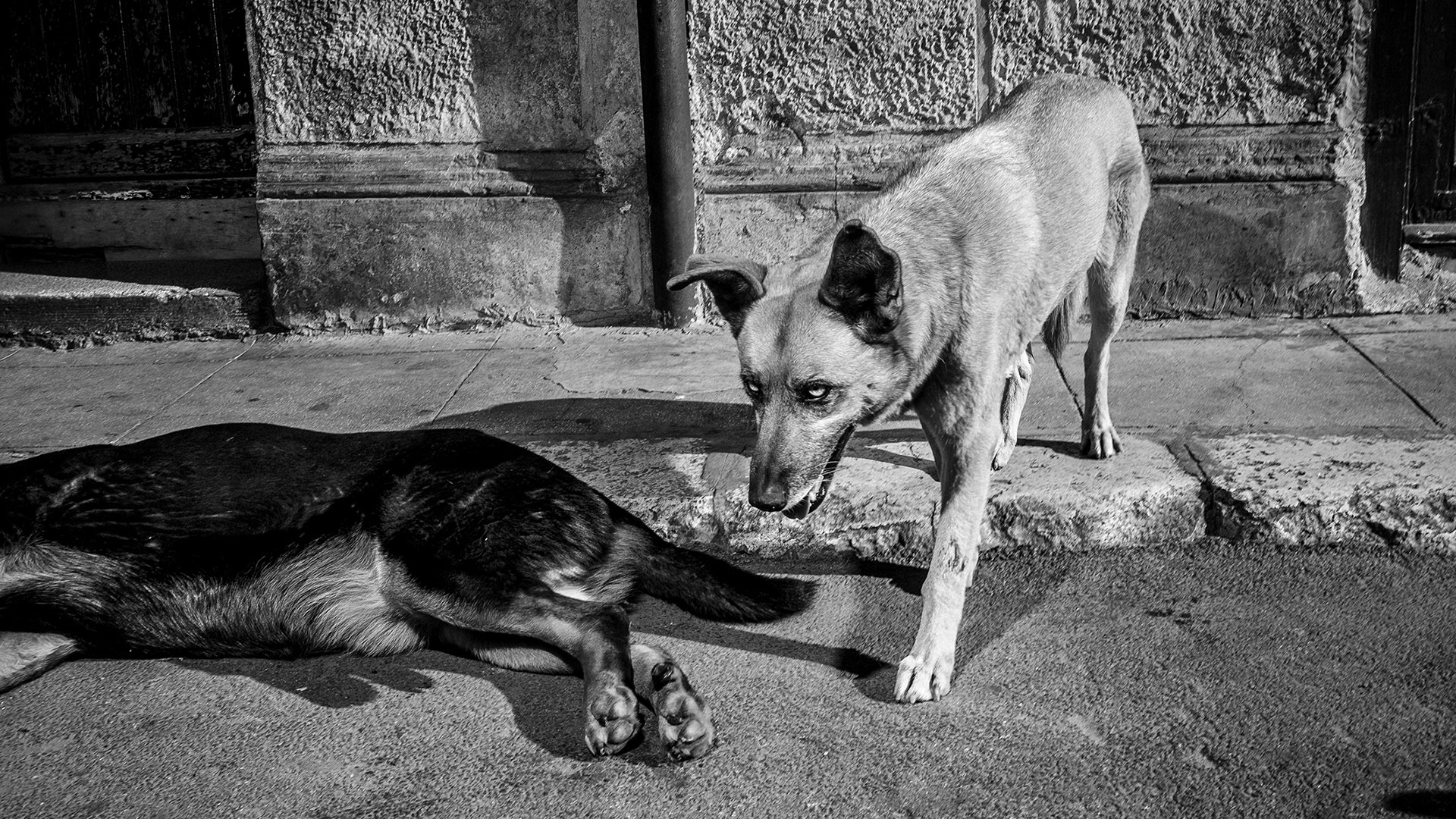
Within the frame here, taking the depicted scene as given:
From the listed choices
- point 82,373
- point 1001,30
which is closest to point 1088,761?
point 1001,30

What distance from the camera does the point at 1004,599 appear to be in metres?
3.73

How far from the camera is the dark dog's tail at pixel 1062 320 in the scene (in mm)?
4594

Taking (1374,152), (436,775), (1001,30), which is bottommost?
(436,775)

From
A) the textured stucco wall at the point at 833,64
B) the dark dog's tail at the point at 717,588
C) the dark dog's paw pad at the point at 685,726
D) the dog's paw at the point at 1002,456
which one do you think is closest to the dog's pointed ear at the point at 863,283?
the dark dog's tail at the point at 717,588

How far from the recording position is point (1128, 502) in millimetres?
4051

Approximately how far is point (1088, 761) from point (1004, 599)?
0.91 m

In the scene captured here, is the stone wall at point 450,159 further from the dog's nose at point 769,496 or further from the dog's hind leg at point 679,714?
the dog's hind leg at point 679,714

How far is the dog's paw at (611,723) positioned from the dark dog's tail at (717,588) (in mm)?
554

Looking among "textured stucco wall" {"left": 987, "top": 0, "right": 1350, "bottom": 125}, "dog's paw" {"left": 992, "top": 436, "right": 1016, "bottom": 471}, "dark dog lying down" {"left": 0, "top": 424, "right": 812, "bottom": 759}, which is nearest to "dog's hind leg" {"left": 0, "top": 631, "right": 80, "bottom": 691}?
"dark dog lying down" {"left": 0, "top": 424, "right": 812, "bottom": 759}

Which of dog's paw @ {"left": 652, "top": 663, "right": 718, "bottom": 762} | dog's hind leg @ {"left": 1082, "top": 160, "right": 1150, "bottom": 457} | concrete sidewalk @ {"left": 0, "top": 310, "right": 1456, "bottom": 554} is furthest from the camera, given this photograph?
dog's hind leg @ {"left": 1082, "top": 160, "right": 1150, "bottom": 457}

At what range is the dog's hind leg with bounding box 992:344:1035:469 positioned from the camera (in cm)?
433

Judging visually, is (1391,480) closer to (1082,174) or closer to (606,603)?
(1082,174)

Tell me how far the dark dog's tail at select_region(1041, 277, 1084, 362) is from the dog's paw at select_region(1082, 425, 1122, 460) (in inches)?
17.5

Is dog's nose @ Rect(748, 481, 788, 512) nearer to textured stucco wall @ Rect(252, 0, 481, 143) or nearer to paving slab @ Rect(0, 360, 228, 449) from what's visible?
paving slab @ Rect(0, 360, 228, 449)
